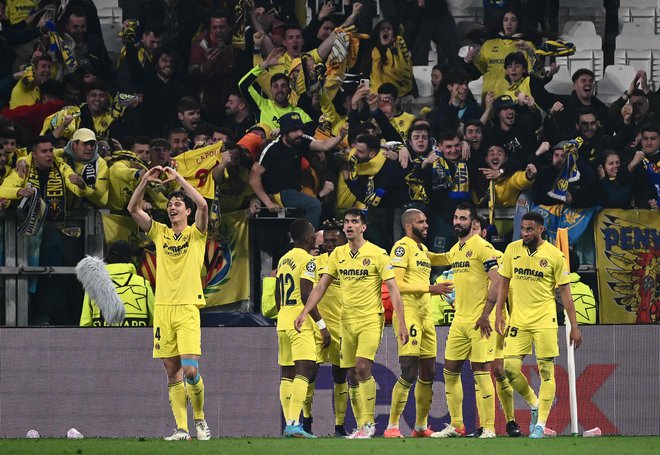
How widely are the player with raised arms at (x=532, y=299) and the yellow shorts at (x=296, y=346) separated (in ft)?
6.25

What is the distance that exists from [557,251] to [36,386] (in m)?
6.00

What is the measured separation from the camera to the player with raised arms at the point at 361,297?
12.0m

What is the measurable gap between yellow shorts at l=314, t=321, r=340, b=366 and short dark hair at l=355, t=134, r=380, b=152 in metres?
5.10

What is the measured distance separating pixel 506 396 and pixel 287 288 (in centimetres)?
252

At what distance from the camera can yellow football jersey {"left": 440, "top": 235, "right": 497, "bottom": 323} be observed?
12.5m

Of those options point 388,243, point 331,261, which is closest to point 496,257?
point 331,261

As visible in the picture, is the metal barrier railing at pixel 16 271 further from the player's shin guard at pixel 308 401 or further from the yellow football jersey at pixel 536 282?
the yellow football jersey at pixel 536 282

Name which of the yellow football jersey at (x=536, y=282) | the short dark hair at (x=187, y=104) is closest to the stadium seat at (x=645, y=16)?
the short dark hair at (x=187, y=104)

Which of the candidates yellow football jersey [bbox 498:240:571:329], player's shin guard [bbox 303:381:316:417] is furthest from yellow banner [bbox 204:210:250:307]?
yellow football jersey [bbox 498:240:571:329]

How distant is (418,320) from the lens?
1255 centimetres

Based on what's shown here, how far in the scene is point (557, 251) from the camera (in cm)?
1200

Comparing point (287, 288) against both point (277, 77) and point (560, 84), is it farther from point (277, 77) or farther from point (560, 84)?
point (560, 84)

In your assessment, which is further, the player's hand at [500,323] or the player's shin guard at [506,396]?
the player's shin guard at [506,396]

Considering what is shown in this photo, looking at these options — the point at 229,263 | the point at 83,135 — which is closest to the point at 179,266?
the point at 229,263
